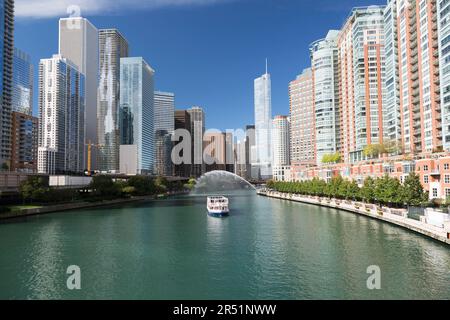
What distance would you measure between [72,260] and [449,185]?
76917 mm

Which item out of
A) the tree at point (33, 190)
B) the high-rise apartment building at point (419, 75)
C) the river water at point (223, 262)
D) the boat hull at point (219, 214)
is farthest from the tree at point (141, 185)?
the high-rise apartment building at point (419, 75)

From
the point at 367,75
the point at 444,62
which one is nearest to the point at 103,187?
the point at 444,62

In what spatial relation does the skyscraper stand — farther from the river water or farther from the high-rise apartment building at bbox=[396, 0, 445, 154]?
the high-rise apartment building at bbox=[396, 0, 445, 154]

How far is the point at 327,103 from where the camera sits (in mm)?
193375

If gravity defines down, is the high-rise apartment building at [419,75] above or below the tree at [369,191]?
above

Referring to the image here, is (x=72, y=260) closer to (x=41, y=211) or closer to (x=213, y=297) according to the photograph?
(x=213, y=297)

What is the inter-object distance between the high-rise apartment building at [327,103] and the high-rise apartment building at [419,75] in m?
70.7


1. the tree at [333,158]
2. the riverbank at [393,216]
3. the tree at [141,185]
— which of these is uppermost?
the tree at [333,158]

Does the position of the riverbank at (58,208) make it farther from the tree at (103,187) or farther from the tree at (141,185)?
the tree at (141,185)

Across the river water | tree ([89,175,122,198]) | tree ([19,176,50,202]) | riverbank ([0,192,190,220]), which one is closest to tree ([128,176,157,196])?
riverbank ([0,192,190,220])

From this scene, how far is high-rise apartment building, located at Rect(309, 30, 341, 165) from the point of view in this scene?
626ft

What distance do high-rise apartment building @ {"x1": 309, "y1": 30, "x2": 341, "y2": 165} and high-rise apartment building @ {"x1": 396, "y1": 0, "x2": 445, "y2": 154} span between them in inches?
2783

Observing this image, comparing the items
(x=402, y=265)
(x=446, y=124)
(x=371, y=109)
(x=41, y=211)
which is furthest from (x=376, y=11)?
(x=41, y=211)

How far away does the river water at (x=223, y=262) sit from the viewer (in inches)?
1125
